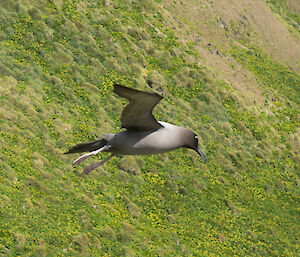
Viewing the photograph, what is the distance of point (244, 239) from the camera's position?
21969mm

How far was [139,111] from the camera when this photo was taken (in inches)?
328

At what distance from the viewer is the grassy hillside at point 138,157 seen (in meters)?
17.2

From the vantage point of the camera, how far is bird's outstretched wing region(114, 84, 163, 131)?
7.63 meters

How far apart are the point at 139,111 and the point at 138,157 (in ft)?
46.5

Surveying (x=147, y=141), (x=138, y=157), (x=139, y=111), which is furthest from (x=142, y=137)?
(x=138, y=157)

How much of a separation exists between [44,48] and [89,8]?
6.51 meters

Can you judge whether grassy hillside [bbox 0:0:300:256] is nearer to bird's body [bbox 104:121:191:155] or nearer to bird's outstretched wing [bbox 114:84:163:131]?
bird's body [bbox 104:121:191:155]

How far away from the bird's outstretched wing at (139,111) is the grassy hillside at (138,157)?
7899mm

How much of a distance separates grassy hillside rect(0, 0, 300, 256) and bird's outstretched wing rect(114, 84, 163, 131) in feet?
25.9

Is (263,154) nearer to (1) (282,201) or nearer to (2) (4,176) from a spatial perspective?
(1) (282,201)

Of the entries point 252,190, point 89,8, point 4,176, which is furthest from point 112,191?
point 89,8

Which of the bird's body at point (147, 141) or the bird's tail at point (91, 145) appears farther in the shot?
the bird's tail at point (91, 145)

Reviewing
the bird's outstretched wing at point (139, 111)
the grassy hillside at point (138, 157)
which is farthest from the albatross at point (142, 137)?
the grassy hillside at point (138, 157)

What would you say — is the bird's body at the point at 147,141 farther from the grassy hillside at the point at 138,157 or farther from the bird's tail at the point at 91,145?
the grassy hillside at the point at 138,157
